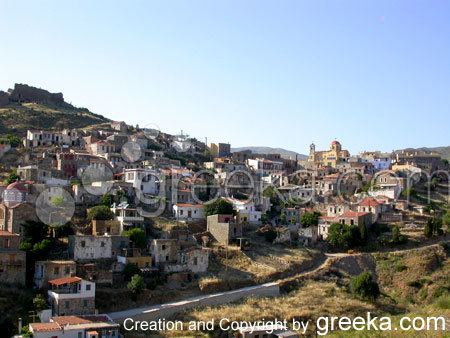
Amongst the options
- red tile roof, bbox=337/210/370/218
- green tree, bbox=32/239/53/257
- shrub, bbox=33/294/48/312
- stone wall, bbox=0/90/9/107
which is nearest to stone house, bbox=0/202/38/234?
green tree, bbox=32/239/53/257

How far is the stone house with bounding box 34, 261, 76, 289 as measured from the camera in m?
30.5

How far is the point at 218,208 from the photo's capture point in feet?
137

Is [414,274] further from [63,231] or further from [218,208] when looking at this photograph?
[63,231]

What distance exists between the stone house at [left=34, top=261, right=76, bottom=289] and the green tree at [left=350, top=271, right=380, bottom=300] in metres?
16.0

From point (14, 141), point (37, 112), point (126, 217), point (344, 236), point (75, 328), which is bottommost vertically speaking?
point (75, 328)

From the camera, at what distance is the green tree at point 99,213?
37250mm

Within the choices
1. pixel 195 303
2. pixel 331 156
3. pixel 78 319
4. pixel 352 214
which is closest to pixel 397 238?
pixel 352 214

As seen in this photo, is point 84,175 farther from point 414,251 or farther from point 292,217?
point 414,251

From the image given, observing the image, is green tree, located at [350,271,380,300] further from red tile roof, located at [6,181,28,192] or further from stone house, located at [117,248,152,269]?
red tile roof, located at [6,181,28,192]

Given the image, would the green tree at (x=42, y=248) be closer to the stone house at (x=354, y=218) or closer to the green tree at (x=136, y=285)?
the green tree at (x=136, y=285)

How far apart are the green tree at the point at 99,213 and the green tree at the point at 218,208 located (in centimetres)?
704

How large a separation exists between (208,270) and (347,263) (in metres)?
9.73

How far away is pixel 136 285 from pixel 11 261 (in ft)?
20.5

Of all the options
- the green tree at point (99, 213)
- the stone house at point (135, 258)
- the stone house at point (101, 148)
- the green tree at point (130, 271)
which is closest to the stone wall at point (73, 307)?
the green tree at point (130, 271)
